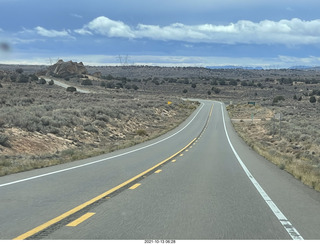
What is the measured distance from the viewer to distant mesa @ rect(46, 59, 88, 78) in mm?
167525

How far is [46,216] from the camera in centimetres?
652

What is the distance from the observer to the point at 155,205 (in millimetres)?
7449

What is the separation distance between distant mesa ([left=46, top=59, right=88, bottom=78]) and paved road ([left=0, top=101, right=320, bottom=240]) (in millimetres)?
159982

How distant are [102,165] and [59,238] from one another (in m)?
8.90

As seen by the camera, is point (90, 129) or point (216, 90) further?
point (216, 90)

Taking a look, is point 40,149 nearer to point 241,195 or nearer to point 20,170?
point 20,170

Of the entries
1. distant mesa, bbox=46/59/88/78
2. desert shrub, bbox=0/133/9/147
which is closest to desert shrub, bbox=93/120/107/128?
desert shrub, bbox=0/133/9/147

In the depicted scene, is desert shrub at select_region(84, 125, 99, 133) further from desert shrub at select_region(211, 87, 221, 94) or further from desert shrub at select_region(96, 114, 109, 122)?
desert shrub at select_region(211, 87, 221, 94)

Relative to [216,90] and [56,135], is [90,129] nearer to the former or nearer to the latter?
[56,135]

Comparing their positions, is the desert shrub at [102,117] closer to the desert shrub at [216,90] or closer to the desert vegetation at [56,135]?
the desert vegetation at [56,135]

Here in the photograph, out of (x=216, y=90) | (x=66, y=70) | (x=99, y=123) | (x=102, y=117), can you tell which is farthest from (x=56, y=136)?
(x=66, y=70)

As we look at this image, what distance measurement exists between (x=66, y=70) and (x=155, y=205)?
170897 mm

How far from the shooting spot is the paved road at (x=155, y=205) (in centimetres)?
563
